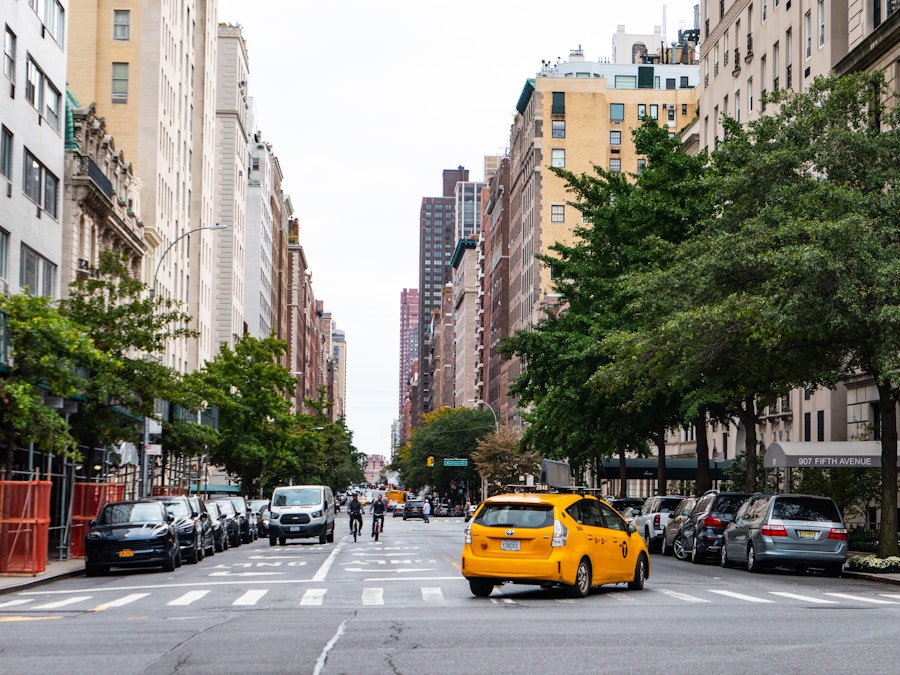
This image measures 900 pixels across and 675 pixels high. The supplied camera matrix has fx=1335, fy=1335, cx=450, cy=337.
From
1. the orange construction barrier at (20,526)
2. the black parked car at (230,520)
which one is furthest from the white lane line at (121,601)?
the black parked car at (230,520)

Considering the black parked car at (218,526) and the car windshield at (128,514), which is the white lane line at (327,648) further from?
the black parked car at (218,526)

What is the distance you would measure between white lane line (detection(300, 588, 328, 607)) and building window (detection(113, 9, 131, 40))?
180 feet

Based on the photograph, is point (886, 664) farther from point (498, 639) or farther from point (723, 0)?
point (723, 0)

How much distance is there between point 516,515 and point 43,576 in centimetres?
1234

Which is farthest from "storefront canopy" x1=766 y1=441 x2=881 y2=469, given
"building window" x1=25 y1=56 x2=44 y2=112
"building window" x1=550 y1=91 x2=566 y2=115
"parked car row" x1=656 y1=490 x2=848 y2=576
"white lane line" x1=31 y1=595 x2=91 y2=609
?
"building window" x1=550 y1=91 x2=566 y2=115

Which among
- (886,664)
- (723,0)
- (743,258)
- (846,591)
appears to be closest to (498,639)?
(886,664)

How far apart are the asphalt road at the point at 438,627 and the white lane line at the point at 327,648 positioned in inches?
0.9

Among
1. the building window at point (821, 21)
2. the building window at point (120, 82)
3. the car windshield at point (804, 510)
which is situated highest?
the building window at point (120, 82)

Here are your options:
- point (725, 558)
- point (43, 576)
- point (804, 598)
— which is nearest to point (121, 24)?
point (43, 576)

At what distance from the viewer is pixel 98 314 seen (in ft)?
123

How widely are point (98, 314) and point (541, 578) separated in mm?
21076

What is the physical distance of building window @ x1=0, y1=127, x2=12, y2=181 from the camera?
39.8 metres

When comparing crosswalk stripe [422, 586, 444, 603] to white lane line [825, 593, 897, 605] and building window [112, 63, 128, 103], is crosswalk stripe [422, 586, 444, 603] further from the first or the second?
building window [112, 63, 128, 103]

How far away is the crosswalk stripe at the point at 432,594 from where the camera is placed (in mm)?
20438
